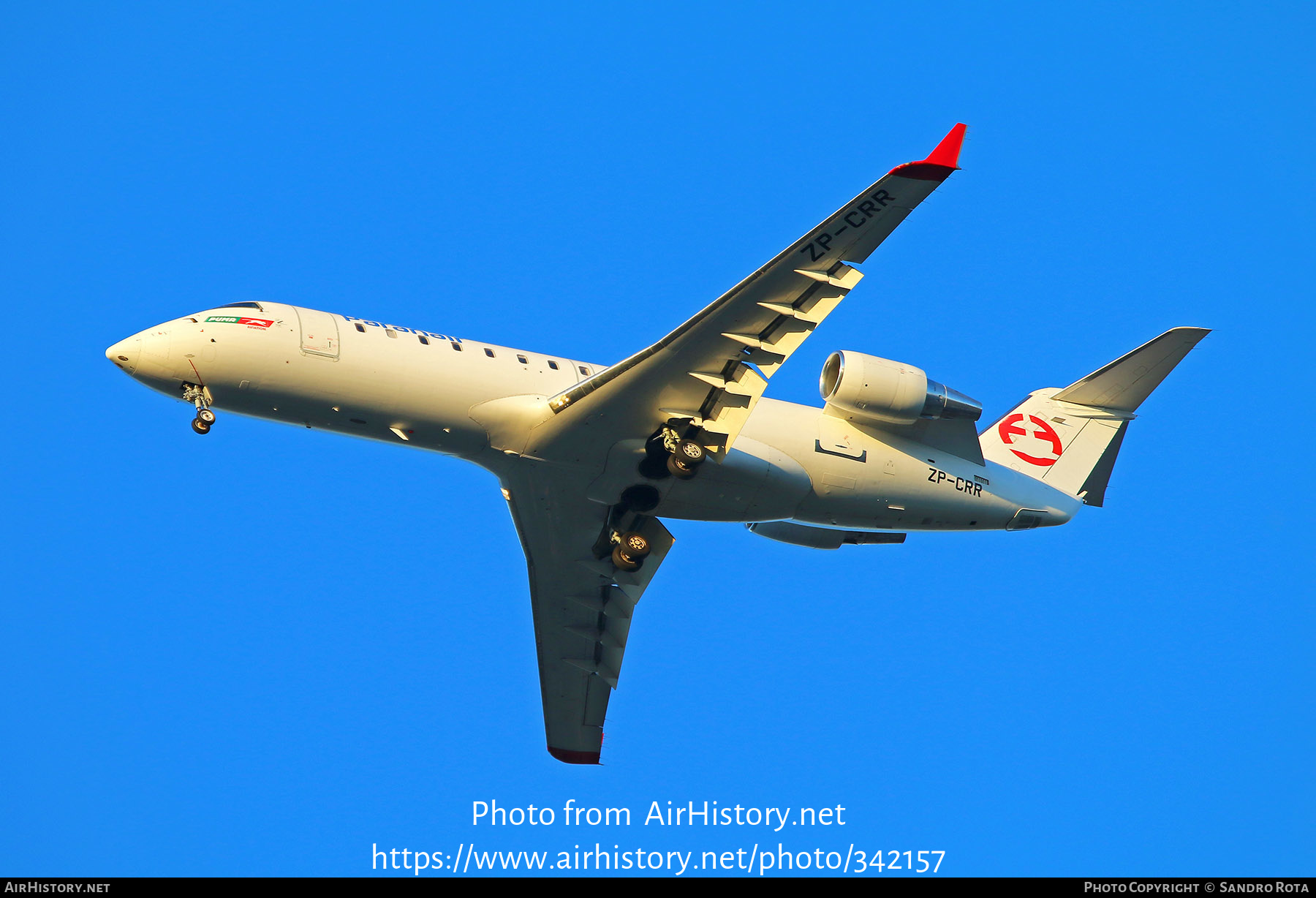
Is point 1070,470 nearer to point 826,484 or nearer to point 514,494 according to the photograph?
point 826,484

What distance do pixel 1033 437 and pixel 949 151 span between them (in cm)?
969

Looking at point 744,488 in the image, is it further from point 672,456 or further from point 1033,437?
point 1033,437

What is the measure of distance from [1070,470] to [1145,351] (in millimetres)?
2877

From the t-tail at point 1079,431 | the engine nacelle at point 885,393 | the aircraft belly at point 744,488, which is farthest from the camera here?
the t-tail at point 1079,431

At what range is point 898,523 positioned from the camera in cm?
2553

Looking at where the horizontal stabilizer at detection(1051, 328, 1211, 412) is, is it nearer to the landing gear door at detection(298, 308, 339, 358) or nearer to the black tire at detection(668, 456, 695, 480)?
the black tire at detection(668, 456, 695, 480)

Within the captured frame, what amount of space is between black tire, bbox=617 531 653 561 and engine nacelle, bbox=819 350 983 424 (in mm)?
4419

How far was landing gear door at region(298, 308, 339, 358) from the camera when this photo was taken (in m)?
21.8

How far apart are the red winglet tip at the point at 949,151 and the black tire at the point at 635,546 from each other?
9.17m

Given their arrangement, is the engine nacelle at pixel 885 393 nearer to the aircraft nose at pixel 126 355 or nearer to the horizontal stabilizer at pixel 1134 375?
the horizontal stabilizer at pixel 1134 375

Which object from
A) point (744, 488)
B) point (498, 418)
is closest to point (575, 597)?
point (744, 488)

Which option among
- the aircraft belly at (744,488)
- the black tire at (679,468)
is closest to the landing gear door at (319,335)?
the black tire at (679,468)

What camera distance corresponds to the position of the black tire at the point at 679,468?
2297 cm

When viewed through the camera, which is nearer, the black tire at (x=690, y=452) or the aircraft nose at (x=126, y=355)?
the aircraft nose at (x=126, y=355)
